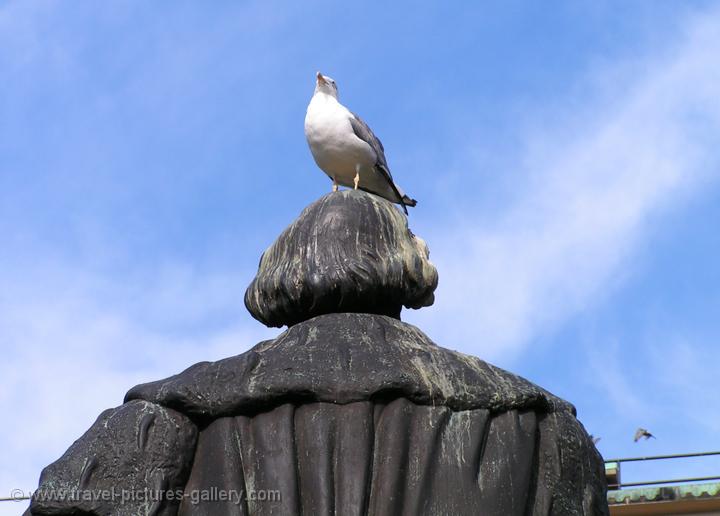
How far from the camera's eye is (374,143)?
33.0ft

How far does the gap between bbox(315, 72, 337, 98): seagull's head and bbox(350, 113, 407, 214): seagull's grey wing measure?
66 centimetres

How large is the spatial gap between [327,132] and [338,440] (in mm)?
5770

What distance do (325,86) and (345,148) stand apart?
124cm

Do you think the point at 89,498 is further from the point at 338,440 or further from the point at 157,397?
the point at 338,440

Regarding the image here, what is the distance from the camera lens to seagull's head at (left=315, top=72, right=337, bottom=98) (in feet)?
35.1

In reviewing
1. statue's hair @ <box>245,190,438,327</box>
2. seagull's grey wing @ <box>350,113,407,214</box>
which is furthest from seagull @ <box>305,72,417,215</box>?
statue's hair @ <box>245,190,438,327</box>

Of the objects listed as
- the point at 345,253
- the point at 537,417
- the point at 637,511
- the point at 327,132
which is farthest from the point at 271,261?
the point at 637,511

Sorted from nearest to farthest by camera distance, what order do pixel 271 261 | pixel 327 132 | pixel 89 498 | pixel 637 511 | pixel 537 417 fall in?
1. pixel 89 498
2. pixel 537 417
3. pixel 271 261
4. pixel 327 132
5. pixel 637 511

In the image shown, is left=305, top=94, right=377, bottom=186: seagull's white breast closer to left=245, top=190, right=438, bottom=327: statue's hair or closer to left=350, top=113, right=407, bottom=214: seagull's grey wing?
left=350, top=113, right=407, bottom=214: seagull's grey wing

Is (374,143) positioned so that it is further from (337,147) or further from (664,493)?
(664,493)

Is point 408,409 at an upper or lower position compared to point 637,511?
lower

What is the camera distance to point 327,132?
31.6 ft

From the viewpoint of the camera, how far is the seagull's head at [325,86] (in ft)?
35.1

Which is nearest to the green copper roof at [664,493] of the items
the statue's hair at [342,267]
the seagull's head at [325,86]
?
the seagull's head at [325,86]
